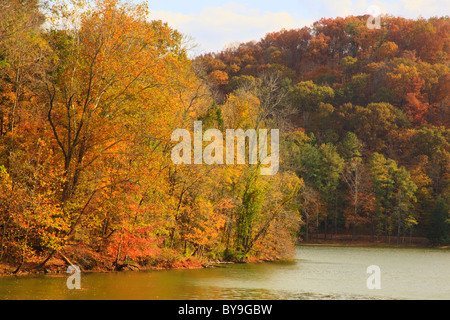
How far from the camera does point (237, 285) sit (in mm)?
21906

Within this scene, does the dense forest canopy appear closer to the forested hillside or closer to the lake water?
the lake water

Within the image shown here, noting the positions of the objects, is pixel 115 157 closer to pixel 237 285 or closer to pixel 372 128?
pixel 237 285

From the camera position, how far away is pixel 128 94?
966 inches

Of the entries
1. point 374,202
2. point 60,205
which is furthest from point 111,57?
point 374,202

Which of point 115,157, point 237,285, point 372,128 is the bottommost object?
point 237,285

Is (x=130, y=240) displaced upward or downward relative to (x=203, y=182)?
downward

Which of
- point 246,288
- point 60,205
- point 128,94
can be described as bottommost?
point 246,288

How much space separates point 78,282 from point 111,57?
33.1ft

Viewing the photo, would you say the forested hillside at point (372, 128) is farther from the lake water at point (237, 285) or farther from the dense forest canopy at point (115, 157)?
the lake water at point (237, 285)

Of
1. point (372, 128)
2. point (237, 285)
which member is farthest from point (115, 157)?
point (372, 128)

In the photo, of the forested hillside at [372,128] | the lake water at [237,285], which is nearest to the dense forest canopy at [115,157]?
the lake water at [237,285]

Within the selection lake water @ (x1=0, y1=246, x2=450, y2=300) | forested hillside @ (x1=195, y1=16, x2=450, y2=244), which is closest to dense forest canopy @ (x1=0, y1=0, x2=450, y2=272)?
lake water @ (x1=0, y1=246, x2=450, y2=300)

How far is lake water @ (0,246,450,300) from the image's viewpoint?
58.6 feet
